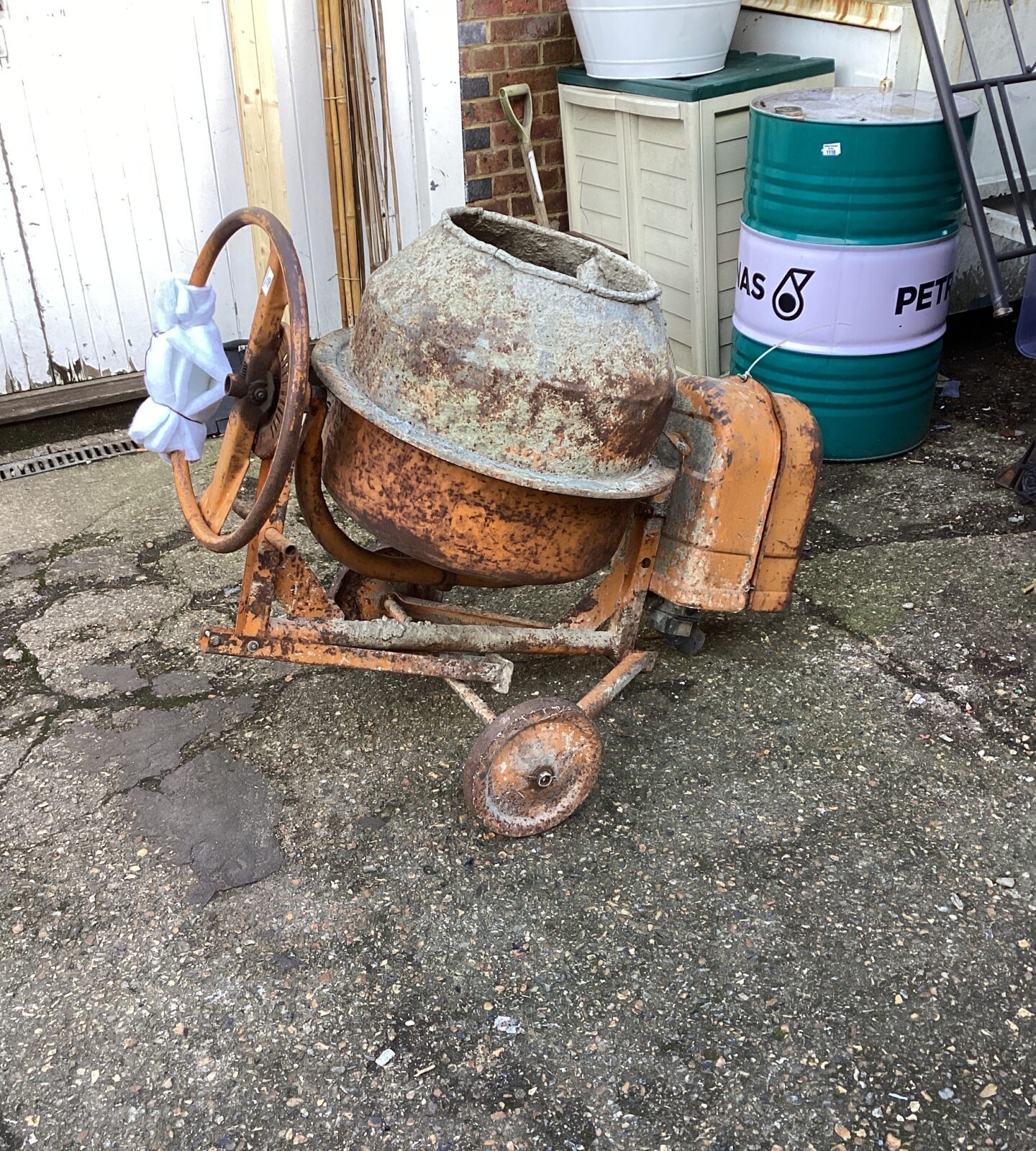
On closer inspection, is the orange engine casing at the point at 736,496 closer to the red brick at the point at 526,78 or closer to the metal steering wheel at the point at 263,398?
the metal steering wheel at the point at 263,398

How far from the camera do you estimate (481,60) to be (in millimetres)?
4203

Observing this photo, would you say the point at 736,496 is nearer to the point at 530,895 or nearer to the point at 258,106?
the point at 530,895

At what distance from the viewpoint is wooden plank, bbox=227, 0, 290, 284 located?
4.04m

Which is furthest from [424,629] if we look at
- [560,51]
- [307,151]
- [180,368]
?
[560,51]

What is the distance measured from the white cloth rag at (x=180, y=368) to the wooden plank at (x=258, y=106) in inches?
82.1

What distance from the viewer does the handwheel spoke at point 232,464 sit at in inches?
94.6

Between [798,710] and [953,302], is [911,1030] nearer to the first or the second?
[798,710]

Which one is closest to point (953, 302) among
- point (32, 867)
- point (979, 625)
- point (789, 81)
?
point (789, 81)

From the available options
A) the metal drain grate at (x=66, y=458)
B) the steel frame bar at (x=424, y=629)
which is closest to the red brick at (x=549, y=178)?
the metal drain grate at (x=66, y=458)

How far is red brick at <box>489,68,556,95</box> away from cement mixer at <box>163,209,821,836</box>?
79.1 inches

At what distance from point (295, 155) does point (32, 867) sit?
9.59 ft

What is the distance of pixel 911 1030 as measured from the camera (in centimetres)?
206

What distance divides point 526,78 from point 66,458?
224 centimetres

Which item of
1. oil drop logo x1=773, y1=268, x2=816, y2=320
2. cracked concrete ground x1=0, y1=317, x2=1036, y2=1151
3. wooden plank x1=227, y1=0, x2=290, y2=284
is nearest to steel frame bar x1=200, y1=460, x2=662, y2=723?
cracked concrete ground x1=0, y1=317, x2=1036, y2=1151
